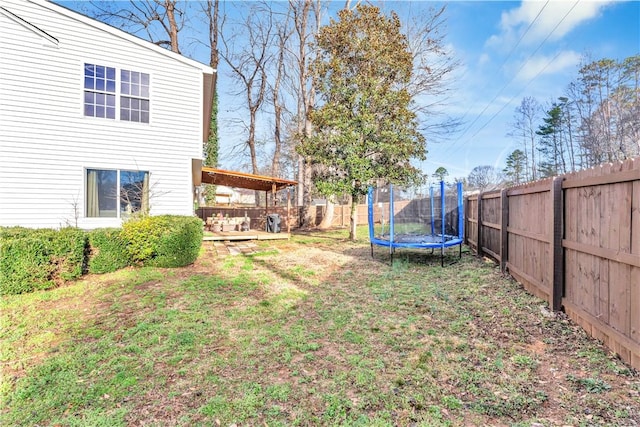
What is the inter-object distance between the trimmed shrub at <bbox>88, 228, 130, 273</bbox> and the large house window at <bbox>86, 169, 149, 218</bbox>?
7.69 ft

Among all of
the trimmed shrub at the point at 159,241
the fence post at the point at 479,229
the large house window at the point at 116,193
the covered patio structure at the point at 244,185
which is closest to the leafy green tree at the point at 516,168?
the covered patio structure at the point at 244,185

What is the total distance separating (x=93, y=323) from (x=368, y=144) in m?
9.59

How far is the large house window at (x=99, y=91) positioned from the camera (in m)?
8.23

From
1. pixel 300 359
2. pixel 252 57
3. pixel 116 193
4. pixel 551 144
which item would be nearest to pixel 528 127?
pixel 551 144

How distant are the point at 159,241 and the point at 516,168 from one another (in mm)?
38272

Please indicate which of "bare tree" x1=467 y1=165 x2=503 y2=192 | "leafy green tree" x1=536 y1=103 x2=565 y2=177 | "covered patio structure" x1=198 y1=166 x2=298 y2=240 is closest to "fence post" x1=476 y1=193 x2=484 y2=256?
"covered patio structure" x1=198 y1=166 x2=298 y2=240

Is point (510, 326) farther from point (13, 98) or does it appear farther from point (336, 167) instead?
point (13, 98)

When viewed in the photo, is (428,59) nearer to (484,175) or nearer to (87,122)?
(87,122)

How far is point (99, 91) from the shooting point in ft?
27.3

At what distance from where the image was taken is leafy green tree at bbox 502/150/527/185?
3325cm

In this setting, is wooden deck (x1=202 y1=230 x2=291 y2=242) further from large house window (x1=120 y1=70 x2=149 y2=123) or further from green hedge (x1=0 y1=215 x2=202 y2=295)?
large house window (x1=120 y1=70 x2=149 y2=123)

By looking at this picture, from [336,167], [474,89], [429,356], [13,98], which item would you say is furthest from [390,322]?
[474,89]

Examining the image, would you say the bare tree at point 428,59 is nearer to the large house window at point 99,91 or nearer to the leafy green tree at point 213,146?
the leafy green tree at point 213,146

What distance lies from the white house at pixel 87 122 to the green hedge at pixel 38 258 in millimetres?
2975
